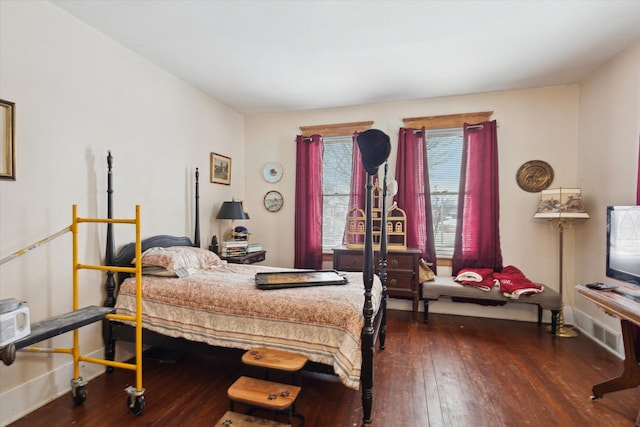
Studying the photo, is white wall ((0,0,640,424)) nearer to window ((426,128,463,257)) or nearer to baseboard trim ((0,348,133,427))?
baseboard trim ((0,348,133,427))

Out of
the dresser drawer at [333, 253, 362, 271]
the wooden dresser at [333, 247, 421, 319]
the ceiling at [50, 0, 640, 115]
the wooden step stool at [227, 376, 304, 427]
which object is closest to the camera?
the wooden step stool at [227, 376, 304, 427]

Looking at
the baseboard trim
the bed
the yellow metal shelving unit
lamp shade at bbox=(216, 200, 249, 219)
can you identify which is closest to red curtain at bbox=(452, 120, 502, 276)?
the bed

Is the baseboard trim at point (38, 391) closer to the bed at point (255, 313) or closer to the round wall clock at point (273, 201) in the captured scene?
the bed at point (255, 313)

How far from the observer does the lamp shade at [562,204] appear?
9.93 feet

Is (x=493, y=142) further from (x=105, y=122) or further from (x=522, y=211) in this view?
(x=105, y=122)

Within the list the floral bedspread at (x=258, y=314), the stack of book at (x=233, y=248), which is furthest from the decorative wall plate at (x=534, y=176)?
the stack of book at (x=233, y=248)

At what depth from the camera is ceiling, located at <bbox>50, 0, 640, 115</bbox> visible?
2084mm

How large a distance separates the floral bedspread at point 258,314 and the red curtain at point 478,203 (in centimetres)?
180

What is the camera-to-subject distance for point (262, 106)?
4.08m

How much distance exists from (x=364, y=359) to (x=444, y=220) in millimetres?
2559

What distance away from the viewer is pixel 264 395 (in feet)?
5.31

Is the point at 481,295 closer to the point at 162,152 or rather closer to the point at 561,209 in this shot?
the point at 561,209

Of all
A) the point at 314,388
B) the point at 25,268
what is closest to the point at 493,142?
the point at 314,388

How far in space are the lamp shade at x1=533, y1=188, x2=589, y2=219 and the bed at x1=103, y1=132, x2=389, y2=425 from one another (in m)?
1.93
